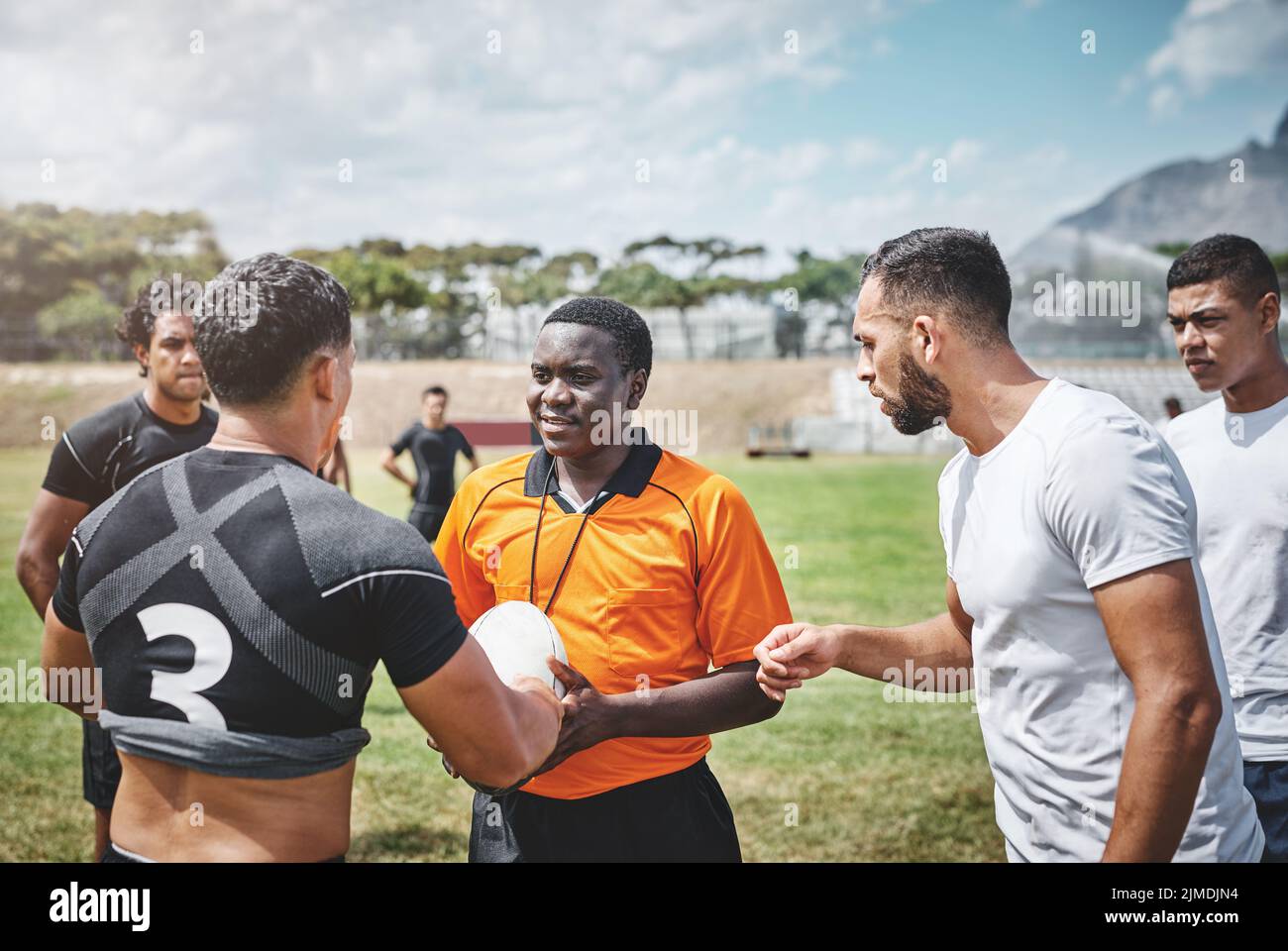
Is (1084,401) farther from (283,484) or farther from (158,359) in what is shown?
(158,359)

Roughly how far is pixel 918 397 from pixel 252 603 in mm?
1615

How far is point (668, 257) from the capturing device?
90.2 meters

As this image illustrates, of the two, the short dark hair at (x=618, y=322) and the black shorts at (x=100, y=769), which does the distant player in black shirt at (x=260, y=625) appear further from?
the black shorts at (x=100, y=769)

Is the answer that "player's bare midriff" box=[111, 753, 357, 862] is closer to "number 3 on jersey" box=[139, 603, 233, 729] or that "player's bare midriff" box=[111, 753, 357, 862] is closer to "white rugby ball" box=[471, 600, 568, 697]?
"number 3 on jersey" box=[139, 603, 233, 729]

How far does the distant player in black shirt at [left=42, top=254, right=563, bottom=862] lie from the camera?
180cm

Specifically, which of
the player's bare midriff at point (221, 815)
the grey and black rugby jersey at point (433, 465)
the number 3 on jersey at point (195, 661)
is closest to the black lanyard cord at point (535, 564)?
the player's bare midriff at point (221, 815)

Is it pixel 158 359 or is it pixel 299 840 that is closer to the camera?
pixel 299 840

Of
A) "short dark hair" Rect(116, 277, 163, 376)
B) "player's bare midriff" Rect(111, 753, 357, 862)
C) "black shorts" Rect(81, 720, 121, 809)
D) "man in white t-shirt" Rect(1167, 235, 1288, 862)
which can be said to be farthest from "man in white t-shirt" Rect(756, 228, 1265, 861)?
"short dark hair" Rect(116, 277, 163, 376)

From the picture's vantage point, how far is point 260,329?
1.93 m

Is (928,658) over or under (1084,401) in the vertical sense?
under

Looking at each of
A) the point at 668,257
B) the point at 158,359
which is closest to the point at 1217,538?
the point at 158,359

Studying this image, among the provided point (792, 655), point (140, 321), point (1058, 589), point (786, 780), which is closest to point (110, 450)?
point (140, 321)

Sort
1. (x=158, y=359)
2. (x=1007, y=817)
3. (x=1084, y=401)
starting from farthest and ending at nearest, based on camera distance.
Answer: (x=158, y=359) < (x=1007, y=817) < (x=1084, y=401)
